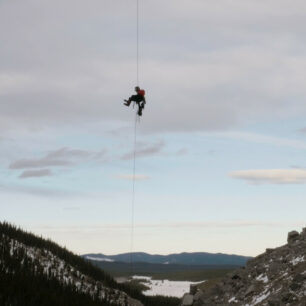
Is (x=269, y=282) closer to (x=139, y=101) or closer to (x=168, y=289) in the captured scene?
(x=139, y=101)

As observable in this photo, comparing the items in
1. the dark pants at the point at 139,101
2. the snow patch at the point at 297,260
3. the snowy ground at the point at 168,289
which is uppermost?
the dark pants at the point at 139,101

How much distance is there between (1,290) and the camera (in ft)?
63.8

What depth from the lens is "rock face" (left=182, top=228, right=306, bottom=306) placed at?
1841 centimetres

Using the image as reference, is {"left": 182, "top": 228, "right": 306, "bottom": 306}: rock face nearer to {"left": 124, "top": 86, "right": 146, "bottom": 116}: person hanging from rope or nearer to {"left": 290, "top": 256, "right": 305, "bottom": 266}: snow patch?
{"left": 290, "top": 256, "right": 305, "bottom": 266}: snow patch

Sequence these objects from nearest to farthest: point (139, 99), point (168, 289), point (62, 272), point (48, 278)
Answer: point (139, 99)
point (48, 278)
point (62, 272)
point (168, 289)

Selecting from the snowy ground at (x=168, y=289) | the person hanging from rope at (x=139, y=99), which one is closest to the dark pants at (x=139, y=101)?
the person hanging from rope at (x=139, y=99)

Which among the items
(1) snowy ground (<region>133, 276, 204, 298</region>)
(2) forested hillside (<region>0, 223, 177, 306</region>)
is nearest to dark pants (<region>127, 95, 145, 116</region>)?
(2) forested hillside (<region>0, 223, 177, 306</region>)

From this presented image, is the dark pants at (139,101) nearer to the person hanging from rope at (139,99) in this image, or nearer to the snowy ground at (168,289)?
the person hanging from rope at (139,99)

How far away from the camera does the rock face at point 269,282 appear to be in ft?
60.4

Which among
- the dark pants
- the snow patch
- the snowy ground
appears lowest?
the snowy ground

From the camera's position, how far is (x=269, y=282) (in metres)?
21.0

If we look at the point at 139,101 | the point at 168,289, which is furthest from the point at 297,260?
the point at 168,289

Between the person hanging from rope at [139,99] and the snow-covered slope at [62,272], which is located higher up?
the person hanging from rope at [139,99]

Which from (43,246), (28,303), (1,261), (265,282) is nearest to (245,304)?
(265,282)
